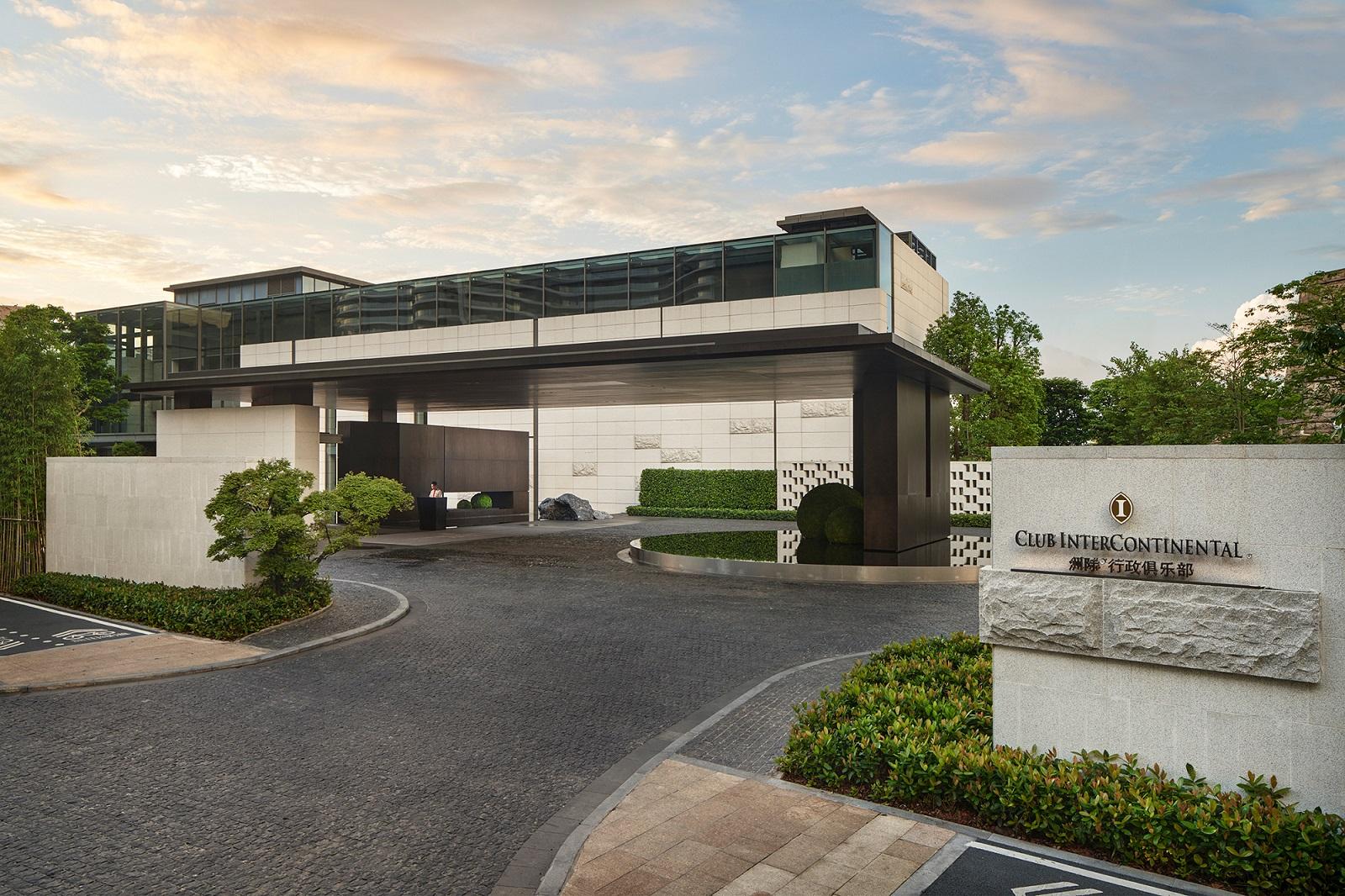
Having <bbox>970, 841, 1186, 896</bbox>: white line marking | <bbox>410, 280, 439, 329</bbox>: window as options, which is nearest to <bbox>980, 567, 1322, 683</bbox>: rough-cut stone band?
<bbox>970, 841, 1186, 896</bbox>: white line marking

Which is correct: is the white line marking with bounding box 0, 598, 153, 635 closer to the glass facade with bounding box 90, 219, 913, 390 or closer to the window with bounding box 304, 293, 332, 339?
the glass facade with bounding box 90, 219, 913, 390

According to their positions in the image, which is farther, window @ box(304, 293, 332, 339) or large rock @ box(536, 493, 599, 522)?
window @ box(304, 293, 332, 339)

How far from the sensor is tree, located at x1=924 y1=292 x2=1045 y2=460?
35125 millimetres

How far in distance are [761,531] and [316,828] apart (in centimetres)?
2582

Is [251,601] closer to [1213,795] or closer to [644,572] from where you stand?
[644,572]

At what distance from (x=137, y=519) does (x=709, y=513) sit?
2669 centimetres

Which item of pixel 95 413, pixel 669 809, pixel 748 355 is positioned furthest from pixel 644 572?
pixel 95 413

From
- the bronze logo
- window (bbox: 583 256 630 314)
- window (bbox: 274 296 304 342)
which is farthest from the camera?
window (bbox: 274 296 304 342)

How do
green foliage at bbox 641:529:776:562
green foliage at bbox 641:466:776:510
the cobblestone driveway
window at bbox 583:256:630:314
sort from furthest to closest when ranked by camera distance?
green foliage at bbox 641:466:776:510 → window at bbox 583:256:630:314 → green foliage at bbox 641:529:776:562 → the cobblestone driveway

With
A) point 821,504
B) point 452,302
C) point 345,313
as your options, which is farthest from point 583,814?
point 345,313

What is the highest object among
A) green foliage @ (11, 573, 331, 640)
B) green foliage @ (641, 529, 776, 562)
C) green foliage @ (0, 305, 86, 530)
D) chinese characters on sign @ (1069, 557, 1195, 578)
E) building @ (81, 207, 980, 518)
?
building @ (81, 207, 980, 518)

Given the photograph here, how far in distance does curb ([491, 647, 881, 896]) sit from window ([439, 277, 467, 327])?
1470 inches

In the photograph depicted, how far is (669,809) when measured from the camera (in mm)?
6645

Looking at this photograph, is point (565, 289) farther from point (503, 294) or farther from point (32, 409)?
point (32, 409)
